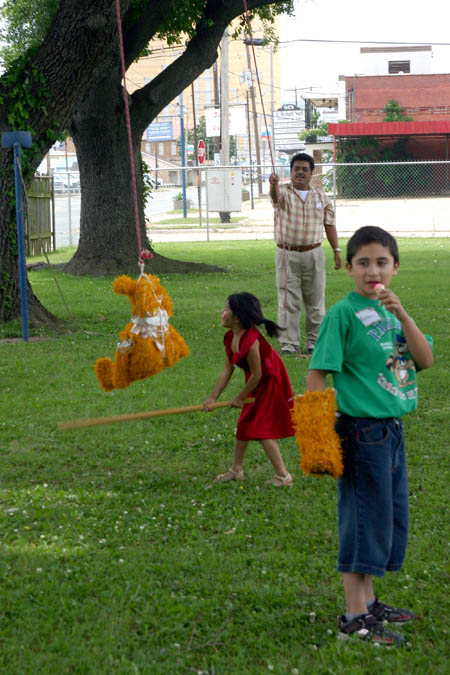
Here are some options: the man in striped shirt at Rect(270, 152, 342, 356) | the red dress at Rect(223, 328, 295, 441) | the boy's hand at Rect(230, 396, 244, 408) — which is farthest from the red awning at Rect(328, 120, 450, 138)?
the boy's hand at Rect(230, 396, 244, 408)

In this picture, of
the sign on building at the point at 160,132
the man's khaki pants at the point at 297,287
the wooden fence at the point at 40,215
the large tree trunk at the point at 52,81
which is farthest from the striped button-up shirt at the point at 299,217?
the sign on building at the point at 160,132

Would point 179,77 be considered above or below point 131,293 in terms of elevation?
above

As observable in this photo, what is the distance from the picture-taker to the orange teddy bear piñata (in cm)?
Result: 457

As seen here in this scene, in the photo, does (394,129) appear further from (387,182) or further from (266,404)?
(266,404)

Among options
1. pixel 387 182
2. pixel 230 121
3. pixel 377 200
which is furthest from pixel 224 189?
pixel 230 121

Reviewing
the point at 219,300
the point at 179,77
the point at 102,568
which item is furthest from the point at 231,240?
the point at 102,568

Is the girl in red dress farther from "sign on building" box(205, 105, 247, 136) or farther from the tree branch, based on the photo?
"sign on building" box(205, 105, 247, 136)

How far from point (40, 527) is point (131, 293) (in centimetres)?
124

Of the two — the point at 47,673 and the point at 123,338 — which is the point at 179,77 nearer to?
the point at 123,338

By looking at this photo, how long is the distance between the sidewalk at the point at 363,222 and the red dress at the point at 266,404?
20608mm

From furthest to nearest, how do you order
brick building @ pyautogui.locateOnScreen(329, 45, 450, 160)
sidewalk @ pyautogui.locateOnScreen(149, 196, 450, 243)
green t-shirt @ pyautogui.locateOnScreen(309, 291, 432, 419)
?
brick building @ pyautogui.locateOnScreen(329, 45, 450, 160) < sidewalk @ pyautogui.locateOnScreen(149, 196, 450, 243) < green t-shirt @ pyautogui.locateOnScreen(309, 291, 432, 419)

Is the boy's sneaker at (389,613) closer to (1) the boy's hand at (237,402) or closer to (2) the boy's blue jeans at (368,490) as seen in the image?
(2) the boy's blue jeans at (368,490)

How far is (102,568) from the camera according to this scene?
3.73 metres

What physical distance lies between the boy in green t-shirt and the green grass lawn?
338mm
